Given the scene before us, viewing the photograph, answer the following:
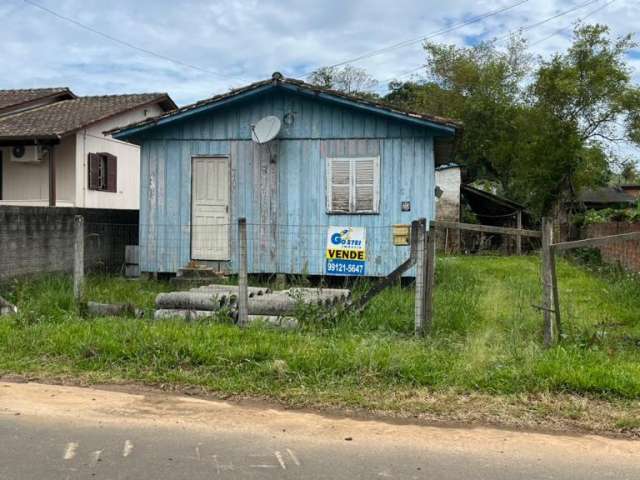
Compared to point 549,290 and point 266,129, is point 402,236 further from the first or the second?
point 266,129

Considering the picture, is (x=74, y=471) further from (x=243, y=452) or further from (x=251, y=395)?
(x=251, y=395)

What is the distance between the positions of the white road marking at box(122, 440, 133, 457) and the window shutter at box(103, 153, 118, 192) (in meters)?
15.9

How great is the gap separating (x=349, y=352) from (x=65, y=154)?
14.4 meters

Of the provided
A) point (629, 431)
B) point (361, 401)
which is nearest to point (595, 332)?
point (629, 431)

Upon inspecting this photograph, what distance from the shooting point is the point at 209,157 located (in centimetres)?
1191

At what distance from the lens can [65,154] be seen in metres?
17.8

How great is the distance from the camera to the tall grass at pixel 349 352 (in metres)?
5.46

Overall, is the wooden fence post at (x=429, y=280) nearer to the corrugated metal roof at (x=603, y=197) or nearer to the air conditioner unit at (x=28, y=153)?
the air conditioner unit at (x=28, y=153)

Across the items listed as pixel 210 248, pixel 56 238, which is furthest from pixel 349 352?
pixel 56 238

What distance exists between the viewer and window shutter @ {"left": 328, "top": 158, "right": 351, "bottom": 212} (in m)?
11.5

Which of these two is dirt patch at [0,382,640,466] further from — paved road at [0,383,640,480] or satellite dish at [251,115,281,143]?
satellite dish at [251,115,281,143]

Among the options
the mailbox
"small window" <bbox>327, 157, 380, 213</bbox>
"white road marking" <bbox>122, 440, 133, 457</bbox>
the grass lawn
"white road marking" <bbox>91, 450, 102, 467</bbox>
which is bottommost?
"white road marking" <bbox>91, 450, 102, 467</bbox>

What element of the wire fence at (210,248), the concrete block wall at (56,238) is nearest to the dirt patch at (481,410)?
the wire fence at (210,248)

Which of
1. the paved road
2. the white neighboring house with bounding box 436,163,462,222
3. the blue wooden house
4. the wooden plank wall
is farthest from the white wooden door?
the white neighboring house with bounding box 436,163,462,222
